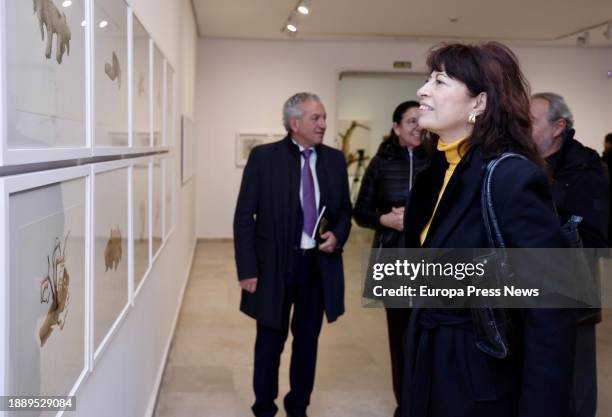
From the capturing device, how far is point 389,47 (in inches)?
476

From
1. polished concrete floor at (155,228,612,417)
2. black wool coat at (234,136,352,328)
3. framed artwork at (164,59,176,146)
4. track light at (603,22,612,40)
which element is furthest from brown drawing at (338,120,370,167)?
black wool coat at (234,136,352,328)

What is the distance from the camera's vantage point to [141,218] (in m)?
3.16

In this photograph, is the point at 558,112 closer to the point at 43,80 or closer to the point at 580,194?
the point at 580,194

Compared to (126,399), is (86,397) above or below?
above

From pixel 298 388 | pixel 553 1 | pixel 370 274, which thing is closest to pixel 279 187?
pixel 370 274

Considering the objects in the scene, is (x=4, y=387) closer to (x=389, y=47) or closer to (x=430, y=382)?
(x=430, y=382)

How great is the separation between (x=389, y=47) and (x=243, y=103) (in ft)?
9.51

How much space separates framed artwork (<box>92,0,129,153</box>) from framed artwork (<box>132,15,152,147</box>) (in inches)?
9.8

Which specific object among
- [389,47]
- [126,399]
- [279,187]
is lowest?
[126,399]

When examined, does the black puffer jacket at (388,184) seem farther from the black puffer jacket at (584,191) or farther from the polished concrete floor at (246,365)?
the polished concrete floor at (246,365)

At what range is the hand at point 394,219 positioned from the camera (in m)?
3.50

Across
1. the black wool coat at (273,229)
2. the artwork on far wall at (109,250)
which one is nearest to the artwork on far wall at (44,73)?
the artwork on far wall at (109,250)

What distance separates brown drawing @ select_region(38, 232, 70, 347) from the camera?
1408mm

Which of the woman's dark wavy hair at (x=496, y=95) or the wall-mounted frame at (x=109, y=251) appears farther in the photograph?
the wall-mounted frame at (x=109, y=251)
